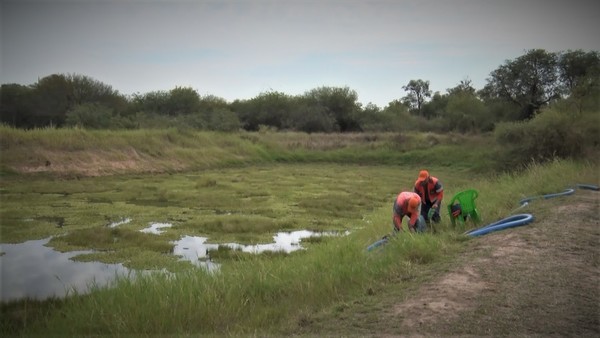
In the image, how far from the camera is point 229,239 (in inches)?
477

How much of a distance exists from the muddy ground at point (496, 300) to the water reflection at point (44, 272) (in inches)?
167

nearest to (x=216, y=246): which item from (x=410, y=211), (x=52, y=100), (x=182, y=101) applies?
(x=410, y=211)

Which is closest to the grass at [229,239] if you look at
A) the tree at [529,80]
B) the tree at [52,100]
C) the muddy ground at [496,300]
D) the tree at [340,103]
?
the muddy ground at [496,300]

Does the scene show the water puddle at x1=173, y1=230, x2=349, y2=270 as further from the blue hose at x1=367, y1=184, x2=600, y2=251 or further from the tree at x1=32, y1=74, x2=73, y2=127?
the tree at x1=32, y1=74, x2=73, y2=127

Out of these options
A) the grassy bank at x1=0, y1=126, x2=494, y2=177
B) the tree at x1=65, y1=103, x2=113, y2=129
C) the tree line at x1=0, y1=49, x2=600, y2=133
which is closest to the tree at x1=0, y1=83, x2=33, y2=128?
the tree line at x1=0, y1=49, x2=600, y2=133

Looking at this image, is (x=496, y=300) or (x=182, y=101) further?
(x=182, y=101)

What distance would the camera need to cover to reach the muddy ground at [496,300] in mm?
4348

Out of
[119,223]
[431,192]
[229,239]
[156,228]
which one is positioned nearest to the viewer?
[431,192]

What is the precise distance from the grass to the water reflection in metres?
0.47

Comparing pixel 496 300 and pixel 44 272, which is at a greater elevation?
pixel 496 300

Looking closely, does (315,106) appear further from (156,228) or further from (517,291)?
(517,291)

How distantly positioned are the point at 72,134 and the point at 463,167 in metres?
27.7

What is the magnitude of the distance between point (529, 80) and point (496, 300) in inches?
1428

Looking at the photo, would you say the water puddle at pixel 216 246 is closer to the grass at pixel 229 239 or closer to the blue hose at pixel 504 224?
the grass at pixel 229 239
